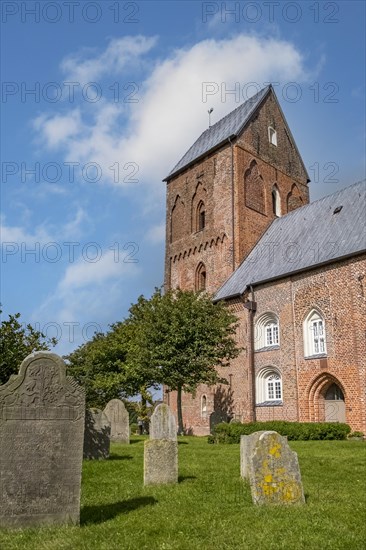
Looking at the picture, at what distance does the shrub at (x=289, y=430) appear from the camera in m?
18.5

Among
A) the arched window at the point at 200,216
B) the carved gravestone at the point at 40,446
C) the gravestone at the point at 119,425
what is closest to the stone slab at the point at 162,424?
the carved gravestone at the point at 40,446

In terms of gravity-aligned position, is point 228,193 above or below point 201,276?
above

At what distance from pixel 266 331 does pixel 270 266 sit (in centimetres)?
380

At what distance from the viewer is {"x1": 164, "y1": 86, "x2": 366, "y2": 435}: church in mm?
23234

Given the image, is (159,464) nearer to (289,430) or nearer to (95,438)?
(95,438)

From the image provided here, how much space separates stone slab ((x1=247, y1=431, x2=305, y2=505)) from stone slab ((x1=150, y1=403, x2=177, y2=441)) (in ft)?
15.8

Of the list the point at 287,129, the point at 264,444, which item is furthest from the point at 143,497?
the point at 287,129

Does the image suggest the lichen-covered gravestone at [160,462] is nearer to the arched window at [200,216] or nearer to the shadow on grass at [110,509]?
the shadow on grass at [110,509]

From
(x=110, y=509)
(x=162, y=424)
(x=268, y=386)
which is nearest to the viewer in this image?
(x=110, y=509)

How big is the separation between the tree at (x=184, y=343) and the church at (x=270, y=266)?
3122 millimetres

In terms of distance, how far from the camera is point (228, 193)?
3259cm

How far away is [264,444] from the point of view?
695cm

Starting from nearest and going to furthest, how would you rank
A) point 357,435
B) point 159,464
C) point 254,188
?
point 159,464 → point 357,435 → point 254,188

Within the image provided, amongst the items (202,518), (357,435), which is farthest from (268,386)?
(202,518)
